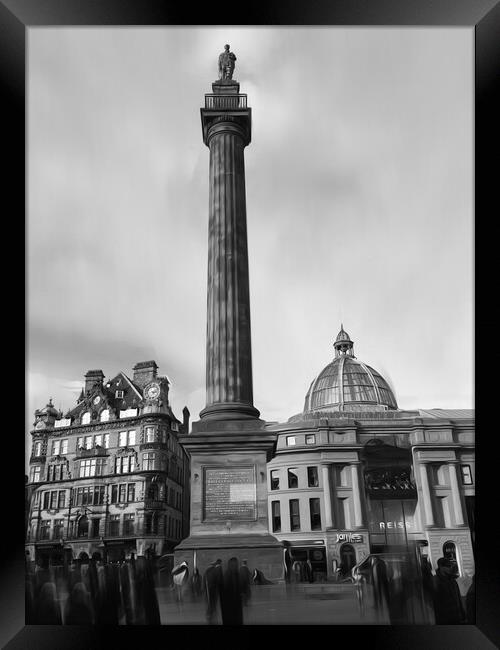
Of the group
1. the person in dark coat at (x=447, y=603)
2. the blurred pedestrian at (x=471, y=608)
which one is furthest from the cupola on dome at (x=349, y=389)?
the blurred pedestrian at (x=471, y=608)

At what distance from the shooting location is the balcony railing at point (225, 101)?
17219 millimetres

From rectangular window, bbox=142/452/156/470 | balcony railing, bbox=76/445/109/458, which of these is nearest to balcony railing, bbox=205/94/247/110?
rectangular window, bbox=142/452/156/470

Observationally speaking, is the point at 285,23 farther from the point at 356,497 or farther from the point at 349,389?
the point at 349,389

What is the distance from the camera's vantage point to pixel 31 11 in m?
8.55

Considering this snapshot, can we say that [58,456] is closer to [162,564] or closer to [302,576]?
[162,564]

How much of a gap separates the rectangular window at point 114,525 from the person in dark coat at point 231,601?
31.3 feet

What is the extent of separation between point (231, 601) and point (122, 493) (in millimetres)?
10930

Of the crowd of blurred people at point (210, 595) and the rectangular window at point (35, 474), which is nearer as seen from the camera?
the crowd of blurred people at point (210, 595)

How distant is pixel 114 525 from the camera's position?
19797mm

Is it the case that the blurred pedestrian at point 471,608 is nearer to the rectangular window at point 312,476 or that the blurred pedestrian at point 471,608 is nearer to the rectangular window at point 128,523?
the rectangular window at point 312,476

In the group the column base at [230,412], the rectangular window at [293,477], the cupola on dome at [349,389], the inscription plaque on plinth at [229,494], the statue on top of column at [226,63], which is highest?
the statue on top of column at [226,63]

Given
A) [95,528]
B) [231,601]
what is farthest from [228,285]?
[95,528]

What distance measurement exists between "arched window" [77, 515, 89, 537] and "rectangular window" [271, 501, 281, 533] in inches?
253

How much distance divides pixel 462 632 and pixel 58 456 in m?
15.6
